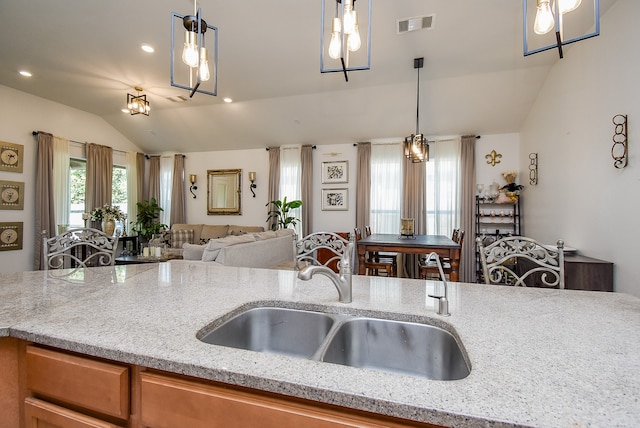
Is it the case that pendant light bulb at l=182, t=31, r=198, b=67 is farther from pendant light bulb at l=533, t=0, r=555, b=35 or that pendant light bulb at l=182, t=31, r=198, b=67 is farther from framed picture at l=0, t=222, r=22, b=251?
framed picture at l=0, t=222, r=22, b=251

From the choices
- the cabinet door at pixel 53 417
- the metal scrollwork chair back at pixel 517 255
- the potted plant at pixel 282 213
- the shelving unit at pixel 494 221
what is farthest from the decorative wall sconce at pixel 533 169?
the cabinet door at pixel 53 417

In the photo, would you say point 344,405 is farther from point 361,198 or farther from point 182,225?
point 182,225

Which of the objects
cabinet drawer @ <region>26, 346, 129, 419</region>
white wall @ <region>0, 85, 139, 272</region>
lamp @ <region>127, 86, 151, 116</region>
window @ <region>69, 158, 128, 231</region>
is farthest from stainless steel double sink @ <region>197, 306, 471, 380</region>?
window @ <region>69, 158, 128, 231</region>

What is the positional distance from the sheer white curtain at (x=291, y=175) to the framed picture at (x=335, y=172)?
54 centimetres

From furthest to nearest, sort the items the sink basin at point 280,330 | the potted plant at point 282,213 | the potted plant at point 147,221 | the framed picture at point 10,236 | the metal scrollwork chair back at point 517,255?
1. the potted plant at point 147,221
2. the potted plant at point 282,213
3. the framed picture at point 10,236
4. the metal scrollwork chair back at point 517,255
5. the sink basin at point 280,330

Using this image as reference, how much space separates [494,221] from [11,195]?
7929 mm

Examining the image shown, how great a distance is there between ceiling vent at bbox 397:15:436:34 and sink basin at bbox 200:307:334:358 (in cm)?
308

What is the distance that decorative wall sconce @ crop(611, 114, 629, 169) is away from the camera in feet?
7.76

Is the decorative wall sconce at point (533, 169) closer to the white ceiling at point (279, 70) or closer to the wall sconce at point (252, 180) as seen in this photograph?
the white ceiling at point (279, 70)

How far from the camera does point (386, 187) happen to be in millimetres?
5520

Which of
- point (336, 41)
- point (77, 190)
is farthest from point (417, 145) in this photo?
point (77, 190)

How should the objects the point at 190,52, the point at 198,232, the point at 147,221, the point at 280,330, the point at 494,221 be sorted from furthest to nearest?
the point at 147,221 < the point at 198,232 < the point at 494,221 < the point at 190,52 < the point at 280,330

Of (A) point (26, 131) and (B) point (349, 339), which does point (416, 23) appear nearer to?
(B) point (349, 339)

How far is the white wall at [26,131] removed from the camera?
447 centimetres
